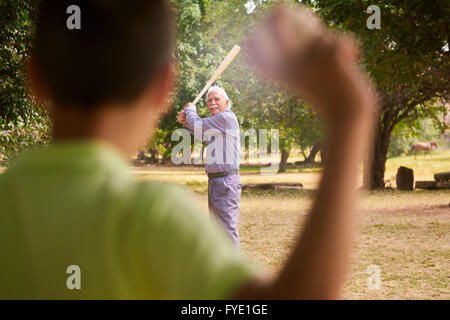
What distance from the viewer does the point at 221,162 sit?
6.91 m

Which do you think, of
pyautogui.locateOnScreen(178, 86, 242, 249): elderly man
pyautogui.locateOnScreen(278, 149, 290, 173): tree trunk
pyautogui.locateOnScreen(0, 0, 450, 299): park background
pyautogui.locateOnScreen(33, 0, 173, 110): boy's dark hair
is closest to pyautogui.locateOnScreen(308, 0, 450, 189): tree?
pyautogui.locateOnScreen(0, 0, 450, 299): park background

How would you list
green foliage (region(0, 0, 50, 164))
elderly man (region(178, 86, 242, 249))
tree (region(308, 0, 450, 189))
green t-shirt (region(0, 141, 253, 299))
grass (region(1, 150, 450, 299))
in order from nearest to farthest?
green t-shirt (region(0, 141, 253, 299)) → elderly man (region(178, 86, 242, 249)) → grass (region(1, 150, 450, 299)) → green foliage (region(0, 0, 50, 164)) → tree (region(308, 0, 450, 189))

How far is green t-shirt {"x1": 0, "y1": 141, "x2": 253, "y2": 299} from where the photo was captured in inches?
33.8

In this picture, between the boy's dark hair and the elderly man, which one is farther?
the elderly man

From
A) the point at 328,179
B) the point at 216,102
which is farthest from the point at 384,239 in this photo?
the point at 328,179

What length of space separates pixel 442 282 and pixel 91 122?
24.0 feet

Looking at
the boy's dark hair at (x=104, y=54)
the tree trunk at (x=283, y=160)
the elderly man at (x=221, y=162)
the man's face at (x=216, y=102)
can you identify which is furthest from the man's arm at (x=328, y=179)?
the tree trunk at (x=283, y=160)

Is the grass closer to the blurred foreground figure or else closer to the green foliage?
the blurred foreground figure

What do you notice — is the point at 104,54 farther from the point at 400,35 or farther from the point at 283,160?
the point at 283,160

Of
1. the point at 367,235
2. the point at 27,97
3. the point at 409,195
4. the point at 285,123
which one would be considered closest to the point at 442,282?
the point at 367,235

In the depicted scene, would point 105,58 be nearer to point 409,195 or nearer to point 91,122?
point 91,122

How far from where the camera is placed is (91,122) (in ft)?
3.24

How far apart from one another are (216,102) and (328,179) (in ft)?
21.3

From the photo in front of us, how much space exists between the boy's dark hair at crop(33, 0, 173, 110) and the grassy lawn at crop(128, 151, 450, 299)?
361mm
